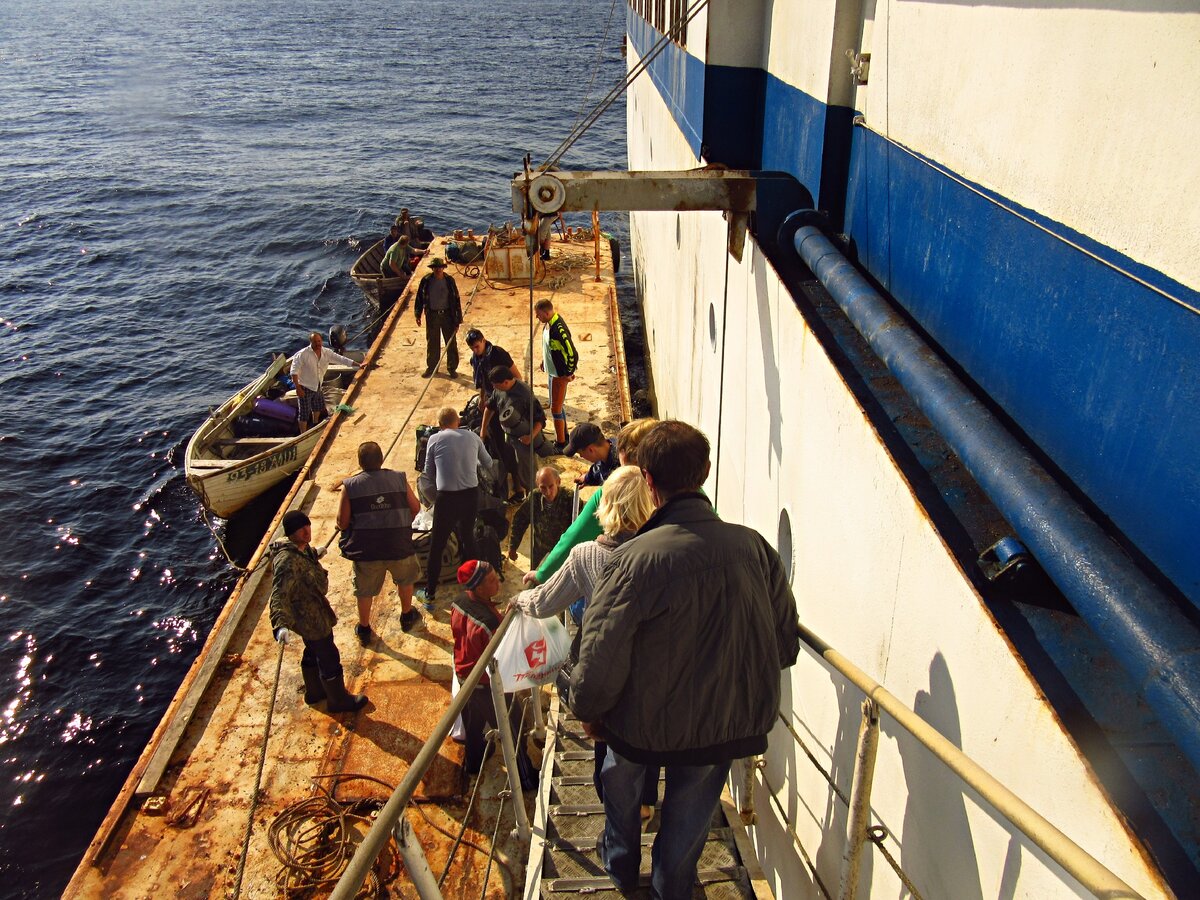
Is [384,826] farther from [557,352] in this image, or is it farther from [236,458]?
[236,458]

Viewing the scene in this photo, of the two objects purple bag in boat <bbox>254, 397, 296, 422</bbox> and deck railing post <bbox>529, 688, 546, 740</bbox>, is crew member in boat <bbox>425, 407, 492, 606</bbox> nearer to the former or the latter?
deck railing post <bbox>529, 688, 546, 740</bbox>

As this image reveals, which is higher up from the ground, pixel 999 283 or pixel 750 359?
pixel 999 283

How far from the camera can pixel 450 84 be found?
60.4 metres

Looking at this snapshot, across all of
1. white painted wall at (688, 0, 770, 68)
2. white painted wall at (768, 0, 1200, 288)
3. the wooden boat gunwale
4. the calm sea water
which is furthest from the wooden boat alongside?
white painted wall at (768, 0, 1200, 288)

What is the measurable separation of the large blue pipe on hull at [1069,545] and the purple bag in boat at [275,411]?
11.9 metres

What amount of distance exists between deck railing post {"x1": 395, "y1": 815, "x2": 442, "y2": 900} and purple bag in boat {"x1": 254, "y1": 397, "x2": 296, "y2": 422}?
12.8 m

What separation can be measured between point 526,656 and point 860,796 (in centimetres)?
196

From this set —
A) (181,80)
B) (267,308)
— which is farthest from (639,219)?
(181,80)

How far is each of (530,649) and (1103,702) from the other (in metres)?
2.58

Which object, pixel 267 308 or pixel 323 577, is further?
pixel 267 308

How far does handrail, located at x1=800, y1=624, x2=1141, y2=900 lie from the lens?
55.9 inches

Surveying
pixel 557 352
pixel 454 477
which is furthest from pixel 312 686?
pixel 557 352

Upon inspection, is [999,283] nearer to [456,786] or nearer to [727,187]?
[727,187]

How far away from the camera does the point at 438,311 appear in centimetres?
1195
